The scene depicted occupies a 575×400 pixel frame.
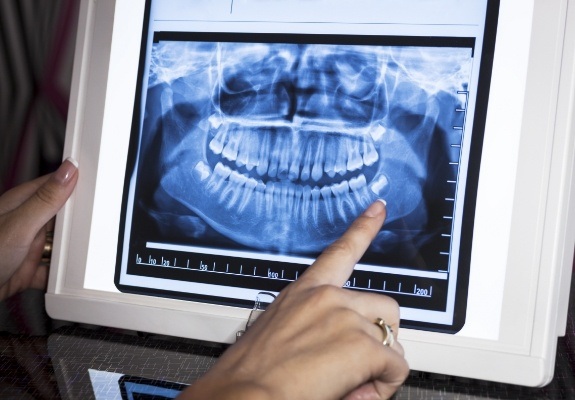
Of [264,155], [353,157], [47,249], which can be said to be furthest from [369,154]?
[47,249]

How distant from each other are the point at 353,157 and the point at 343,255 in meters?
0.14

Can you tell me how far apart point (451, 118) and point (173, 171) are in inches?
12.7

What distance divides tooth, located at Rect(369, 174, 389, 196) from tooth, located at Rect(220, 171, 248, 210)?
0.48 ft

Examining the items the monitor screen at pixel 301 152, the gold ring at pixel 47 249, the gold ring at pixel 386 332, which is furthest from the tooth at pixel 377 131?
the gold ring at pixel 47 249

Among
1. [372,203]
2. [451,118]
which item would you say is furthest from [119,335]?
[451,118]

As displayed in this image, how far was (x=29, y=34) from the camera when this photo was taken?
125 cm

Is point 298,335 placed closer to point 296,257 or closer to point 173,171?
point 296,257

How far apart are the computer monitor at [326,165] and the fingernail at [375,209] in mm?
36

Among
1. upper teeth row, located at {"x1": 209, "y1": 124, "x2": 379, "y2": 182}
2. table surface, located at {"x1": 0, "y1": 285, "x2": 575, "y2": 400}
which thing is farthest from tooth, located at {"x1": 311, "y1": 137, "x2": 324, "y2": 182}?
table surface, located at {"x1": 0, "y1": 285, "x2": 575, "y2": 400}

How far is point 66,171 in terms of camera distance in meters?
0.86

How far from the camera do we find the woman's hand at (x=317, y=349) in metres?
0.55

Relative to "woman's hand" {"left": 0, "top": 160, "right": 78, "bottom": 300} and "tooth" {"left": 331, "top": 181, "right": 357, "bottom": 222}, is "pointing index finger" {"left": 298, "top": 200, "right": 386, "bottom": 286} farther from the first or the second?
"woman's hand" {"left": 0, "top": 160, "right": 78, "bottom": 300}

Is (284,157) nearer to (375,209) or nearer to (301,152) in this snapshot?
(301,152)

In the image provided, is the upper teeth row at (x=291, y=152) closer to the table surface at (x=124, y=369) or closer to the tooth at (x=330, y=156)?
the tooth at (x=330, y=156)
